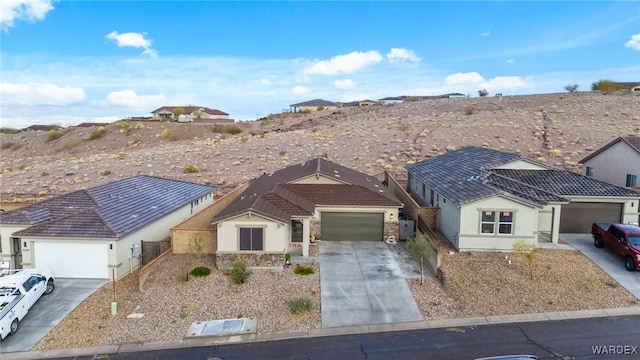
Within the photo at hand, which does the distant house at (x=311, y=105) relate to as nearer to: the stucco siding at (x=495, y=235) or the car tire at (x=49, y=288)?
the stucco siding at (x=495, y=235)

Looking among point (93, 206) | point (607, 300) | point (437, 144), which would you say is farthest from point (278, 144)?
point (607, 300)

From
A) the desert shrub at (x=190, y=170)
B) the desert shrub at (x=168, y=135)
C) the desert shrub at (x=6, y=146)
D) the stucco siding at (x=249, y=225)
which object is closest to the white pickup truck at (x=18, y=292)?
the stucco siding at (x=249, y=225)

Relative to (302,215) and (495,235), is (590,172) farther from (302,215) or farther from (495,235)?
(302,215)

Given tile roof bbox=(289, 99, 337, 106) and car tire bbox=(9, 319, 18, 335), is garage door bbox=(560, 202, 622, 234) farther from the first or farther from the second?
tile roof bbox=(289, 99, 337, 106)

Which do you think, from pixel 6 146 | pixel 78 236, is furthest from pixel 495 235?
pixel 6 146

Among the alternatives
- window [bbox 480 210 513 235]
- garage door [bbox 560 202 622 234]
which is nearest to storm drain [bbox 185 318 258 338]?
window [bbox 480 210 513 235]

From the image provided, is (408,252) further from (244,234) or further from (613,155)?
(613,155)
